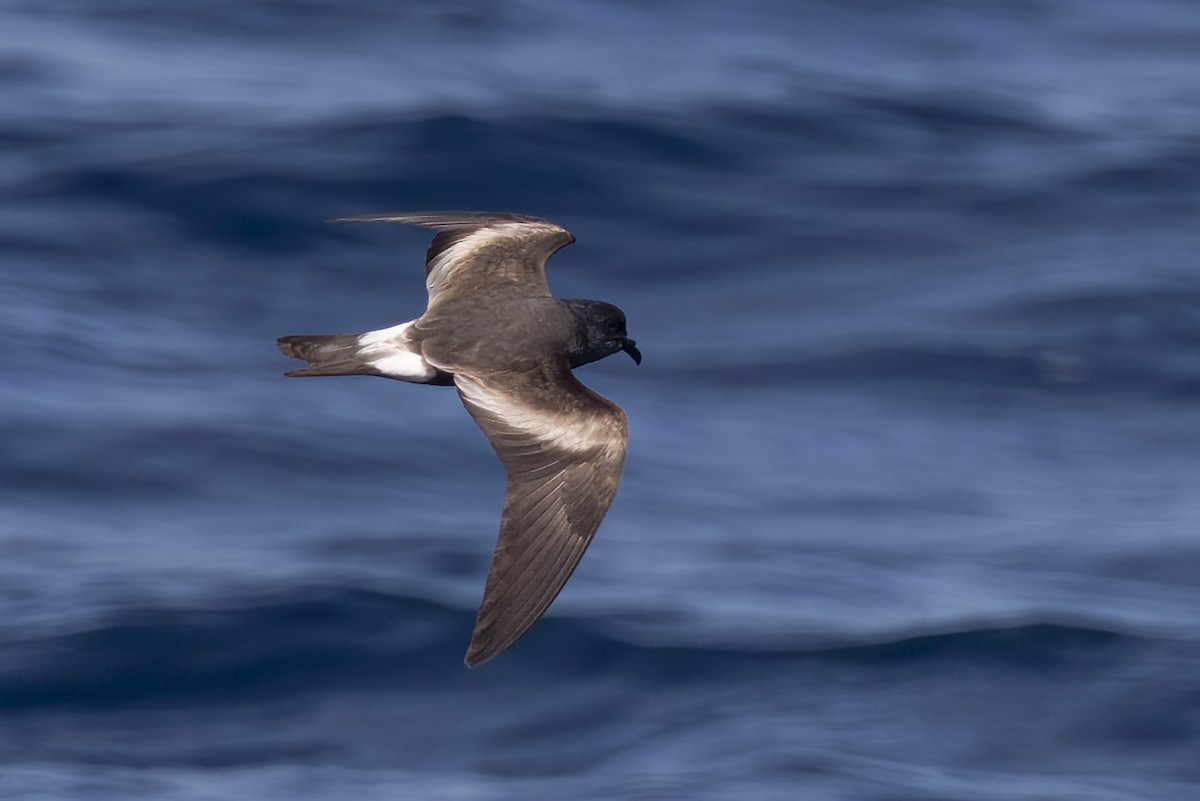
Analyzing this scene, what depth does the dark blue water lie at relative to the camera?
10.2m

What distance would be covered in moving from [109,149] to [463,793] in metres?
7.14

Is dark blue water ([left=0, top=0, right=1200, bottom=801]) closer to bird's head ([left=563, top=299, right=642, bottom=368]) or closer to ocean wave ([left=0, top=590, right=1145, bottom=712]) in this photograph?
ocean wave ([left=0, top=590, right=1145, bottom=712])

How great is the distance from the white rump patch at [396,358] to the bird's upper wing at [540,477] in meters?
0.16

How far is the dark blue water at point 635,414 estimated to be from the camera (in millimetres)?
10211

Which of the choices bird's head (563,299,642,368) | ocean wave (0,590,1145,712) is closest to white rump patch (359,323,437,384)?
bird's head (563,299,642,368)

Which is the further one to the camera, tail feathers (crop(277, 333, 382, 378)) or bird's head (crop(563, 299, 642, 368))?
bird's head (crop(563, 299, 642, 368))

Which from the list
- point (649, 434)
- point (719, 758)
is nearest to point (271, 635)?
point (719, 758)

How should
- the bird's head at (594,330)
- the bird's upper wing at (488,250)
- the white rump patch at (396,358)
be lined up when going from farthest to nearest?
the bird's upper wing at (488,250)
the bird's head at (594,330)
the white rump patch at (396,358)

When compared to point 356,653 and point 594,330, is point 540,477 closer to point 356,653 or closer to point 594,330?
point 594,330

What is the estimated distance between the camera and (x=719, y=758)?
398 inches

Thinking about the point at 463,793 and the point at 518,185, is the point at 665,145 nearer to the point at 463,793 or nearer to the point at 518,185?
the point at 518,185

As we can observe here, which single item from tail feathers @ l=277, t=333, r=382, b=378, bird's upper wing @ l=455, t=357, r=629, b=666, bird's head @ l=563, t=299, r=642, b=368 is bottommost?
bird's upper wing @ l=455, t=357, r=629, b=666

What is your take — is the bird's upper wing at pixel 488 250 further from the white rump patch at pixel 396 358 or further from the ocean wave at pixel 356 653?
the ocean wave at pixel 356 653

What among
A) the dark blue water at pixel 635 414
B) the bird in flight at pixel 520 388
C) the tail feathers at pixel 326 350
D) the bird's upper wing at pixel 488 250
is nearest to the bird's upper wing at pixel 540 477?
the bird in flight at pixel 520 388
